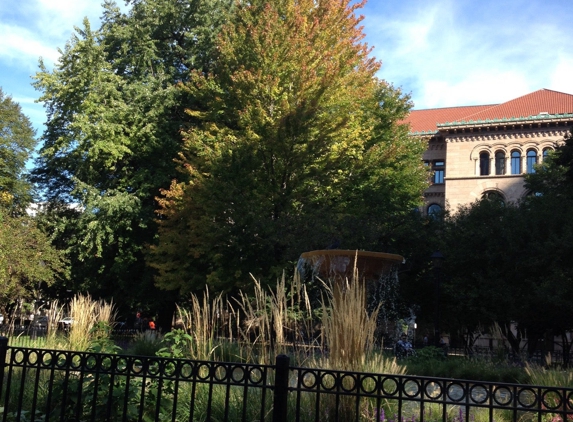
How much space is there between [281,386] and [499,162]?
3866 centimetres

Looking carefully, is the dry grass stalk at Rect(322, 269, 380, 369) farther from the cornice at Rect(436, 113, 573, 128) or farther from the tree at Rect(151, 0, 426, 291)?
the cornice at Rect(436, 113, 573, 128)

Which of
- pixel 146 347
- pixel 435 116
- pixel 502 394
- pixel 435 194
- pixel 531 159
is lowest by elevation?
pixel 502 394

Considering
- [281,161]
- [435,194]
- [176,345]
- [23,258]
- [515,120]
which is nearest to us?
[176,345]

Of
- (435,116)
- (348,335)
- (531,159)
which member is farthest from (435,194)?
(348,335)

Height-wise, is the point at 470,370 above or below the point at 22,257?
below

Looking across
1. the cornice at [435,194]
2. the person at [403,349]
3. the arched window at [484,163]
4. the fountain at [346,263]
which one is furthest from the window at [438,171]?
the fountain at [346,263]

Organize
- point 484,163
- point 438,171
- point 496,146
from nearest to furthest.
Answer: point 496,146 < point 484,163 < point 438,171

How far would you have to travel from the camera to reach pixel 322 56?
19.2 metres

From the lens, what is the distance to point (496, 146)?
39.5 m

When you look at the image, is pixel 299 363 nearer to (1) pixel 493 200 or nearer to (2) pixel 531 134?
(1) pixel 493 200

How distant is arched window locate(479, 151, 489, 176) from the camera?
40.1 meters

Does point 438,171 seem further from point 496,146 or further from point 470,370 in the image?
point 470,370

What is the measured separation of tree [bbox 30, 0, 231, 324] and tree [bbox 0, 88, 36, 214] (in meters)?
5.98

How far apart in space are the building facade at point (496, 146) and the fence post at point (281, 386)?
34731 mm
